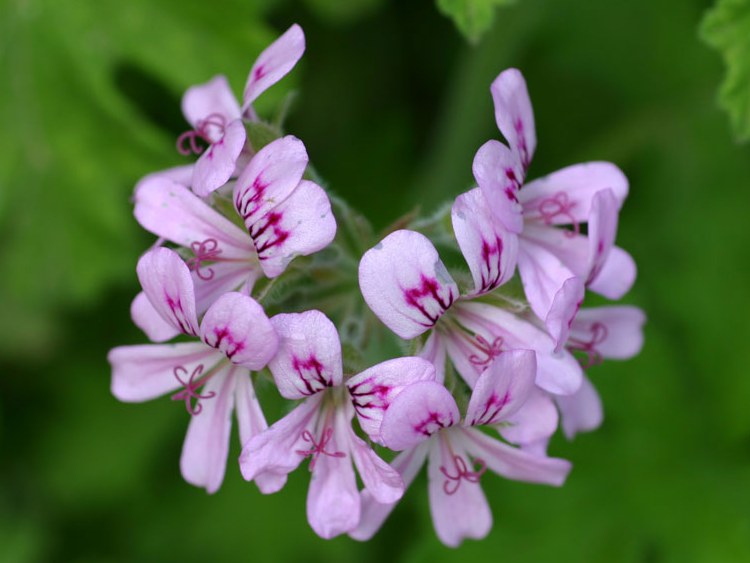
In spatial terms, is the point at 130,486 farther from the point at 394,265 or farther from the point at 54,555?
the point at 394,265

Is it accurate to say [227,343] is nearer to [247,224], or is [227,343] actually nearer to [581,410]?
[247,224]

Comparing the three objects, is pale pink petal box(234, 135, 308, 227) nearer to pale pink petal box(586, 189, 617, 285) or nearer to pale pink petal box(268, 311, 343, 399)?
pale pink petal box(268, 311, 343, 399)

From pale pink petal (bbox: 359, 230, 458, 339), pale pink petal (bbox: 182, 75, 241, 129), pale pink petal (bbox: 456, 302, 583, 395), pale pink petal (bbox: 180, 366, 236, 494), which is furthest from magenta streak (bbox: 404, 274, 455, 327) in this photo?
pale pink petal (bbox: 182, 75, 241, 129)

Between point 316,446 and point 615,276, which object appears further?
point 615,276

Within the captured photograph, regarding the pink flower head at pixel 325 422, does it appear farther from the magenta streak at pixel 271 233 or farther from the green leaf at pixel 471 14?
the green leaf at pixel 471 14

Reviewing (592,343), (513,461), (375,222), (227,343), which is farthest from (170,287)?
(375,222)

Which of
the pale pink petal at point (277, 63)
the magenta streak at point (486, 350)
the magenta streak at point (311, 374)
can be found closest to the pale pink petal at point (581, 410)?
the magenta streak at point (486, 350)

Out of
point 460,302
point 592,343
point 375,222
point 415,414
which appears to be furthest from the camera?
point 375,222
